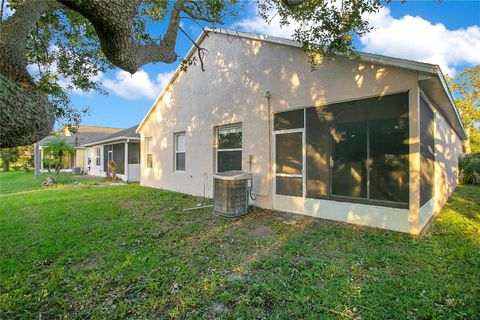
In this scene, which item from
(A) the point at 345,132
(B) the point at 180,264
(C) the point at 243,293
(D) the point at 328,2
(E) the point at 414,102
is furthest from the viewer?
(A) the point at 345,132

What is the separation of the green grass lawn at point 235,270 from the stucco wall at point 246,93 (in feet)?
8.67

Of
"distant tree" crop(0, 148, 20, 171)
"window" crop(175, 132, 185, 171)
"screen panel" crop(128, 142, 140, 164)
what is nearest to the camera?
"window" crop(175, 132, 185, 171)

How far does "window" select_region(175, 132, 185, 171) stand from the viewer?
1012 cm

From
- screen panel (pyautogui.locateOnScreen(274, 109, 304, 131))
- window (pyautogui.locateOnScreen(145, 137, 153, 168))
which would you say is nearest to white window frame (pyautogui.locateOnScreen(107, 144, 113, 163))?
window (pyautogui.locateOnScreen(145, 137, 153, 168))

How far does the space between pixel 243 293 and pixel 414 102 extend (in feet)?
14.9

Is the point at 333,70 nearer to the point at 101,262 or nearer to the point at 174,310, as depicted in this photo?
the point at 174,310

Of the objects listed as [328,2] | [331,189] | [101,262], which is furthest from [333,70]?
[101,262]

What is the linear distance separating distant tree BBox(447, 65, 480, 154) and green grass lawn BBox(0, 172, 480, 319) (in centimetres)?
1960

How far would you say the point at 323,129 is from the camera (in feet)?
18.5

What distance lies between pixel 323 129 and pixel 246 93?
2852mm

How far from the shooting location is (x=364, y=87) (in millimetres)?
5008

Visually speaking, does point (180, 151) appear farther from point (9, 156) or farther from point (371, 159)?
point (9, 156)

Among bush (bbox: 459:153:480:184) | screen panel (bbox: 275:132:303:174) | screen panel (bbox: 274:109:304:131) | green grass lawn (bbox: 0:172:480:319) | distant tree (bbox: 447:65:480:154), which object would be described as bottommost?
green grass lawn (bbox: 0:172:480:319)

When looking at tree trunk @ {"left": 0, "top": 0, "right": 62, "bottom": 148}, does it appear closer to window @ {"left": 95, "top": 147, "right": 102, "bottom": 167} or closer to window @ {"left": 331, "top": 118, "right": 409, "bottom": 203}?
window @ {"left": 331, "top": 118, "right": 409, "bottom": 203}
